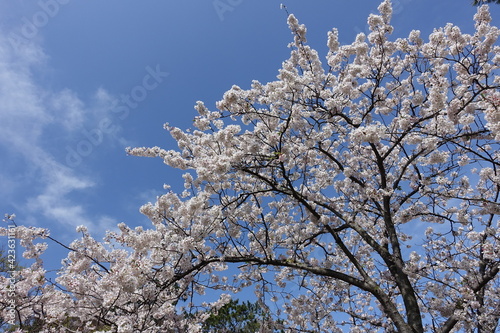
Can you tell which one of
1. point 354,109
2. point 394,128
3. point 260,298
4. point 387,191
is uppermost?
point 354,109

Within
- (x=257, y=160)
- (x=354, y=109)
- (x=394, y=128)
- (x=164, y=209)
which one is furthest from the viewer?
(x=354, y=109)

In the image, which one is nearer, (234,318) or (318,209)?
(318,209)

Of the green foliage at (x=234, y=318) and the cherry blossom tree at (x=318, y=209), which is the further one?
the green foliage at (x=234, y=318)

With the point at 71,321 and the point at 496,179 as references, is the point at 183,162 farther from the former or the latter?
the point at 496,179

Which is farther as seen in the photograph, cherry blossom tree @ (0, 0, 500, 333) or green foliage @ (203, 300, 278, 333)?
green foliage @ (203, 300, 278, 333)

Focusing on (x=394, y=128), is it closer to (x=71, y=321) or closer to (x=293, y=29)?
(x=293, y=29)

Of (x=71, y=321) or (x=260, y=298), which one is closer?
(x=71, y=321)

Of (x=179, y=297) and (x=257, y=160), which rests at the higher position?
(x=257, y=160)

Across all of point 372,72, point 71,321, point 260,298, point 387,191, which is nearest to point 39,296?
point 71,321

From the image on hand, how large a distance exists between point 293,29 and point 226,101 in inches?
99.1

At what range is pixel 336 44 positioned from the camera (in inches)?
283

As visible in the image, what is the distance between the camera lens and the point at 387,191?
634cm

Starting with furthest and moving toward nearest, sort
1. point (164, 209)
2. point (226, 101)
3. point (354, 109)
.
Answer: point (354, 109) → point (226, 101) → point (164, 209)

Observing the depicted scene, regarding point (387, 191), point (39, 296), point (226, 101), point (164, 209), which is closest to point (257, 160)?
point (226, 101)
